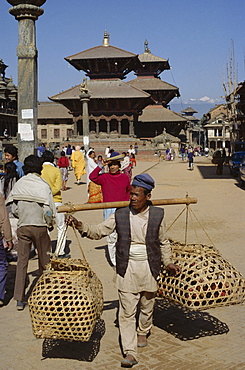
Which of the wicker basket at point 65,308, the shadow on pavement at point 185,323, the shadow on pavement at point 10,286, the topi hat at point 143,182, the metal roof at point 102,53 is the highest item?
the metal roof at point 102,53

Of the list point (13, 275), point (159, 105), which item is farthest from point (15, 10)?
point (159, 105)

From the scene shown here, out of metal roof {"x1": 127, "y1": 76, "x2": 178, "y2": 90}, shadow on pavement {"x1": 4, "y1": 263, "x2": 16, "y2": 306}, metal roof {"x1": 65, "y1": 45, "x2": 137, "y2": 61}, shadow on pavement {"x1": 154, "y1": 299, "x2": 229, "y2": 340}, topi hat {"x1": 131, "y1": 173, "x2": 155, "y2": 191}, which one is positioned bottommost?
shadow on pavement {"x1": 4, "y1": 263, "x2": 16, "y2": 306}

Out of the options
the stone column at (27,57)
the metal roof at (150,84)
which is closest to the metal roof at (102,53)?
the metal roof at (150,84)

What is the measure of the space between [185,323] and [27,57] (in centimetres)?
549

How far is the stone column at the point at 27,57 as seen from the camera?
8.91 metres

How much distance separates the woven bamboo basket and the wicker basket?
2.56 feet

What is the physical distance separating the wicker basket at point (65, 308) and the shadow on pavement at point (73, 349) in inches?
19.7

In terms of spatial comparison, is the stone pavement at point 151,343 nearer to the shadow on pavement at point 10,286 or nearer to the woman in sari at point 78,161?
the shadow on pavement at point 10,286

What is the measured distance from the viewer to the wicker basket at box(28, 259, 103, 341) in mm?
4500

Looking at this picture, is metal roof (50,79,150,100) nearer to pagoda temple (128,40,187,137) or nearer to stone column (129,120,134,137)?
stone column (129,120,134,137)

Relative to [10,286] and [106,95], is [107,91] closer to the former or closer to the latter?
[106,95]

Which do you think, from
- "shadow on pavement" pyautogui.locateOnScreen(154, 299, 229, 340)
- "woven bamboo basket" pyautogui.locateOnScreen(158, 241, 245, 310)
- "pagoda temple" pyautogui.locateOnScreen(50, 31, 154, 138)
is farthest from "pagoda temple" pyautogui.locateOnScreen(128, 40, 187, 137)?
"woven bamboo basket" pyautogui.locateOnScreen(158, 241, 245, 310)

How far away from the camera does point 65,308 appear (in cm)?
→ 452

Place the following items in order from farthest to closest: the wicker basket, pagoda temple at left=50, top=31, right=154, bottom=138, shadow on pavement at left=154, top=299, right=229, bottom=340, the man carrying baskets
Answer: pagoda temple at left=50, top=31, right=154, bottom=138 → shadow on pavement at left=154, top=299, right=229, bottom=340 → the man carrying baskets → the wicker basket
